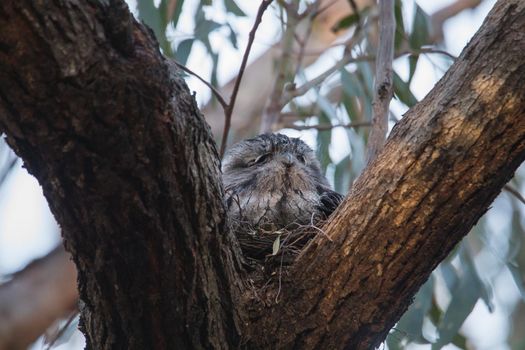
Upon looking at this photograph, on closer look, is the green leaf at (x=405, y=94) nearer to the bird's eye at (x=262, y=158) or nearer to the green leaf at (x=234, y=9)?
the bird's eye at (x=262, y=158)

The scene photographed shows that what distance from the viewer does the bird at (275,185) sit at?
2.65 m

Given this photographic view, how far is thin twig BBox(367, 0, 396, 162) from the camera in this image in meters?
2.35

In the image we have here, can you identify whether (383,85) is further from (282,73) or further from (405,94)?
(282,73)

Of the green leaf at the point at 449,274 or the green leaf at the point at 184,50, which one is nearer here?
the green leaf at the point at 449,274

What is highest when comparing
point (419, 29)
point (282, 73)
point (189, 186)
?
point (282, 73)

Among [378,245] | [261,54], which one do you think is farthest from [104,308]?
[261,54]

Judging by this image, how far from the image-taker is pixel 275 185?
2.82m

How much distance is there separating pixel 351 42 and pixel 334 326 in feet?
7.12

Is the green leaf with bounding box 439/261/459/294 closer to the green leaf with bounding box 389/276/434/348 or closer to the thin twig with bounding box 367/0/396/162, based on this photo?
the green leaf with bounding box 389/276/434/348

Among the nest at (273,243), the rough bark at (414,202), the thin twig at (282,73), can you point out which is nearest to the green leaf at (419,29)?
the thin twig at (282,73)

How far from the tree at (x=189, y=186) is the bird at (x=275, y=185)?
59 cm

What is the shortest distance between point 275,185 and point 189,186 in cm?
120

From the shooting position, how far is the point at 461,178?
1.69 m

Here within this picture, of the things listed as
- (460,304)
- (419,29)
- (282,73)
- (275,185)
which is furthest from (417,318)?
(282,73)
